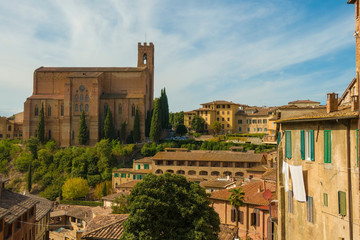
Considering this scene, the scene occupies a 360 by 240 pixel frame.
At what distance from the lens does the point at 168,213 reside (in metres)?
16.5

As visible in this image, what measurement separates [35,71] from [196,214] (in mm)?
70100

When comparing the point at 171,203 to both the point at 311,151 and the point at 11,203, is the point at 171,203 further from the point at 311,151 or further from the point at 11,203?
the point at 11,203

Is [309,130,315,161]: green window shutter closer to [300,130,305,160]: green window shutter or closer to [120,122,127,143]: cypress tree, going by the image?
[300,130,305,160]: green window shutter

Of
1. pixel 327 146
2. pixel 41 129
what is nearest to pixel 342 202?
pixel 327 146

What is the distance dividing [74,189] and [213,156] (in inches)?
886

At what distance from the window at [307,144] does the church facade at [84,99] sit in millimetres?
55900

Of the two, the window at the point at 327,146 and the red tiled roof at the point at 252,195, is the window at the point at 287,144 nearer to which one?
the window at the point at 327,146

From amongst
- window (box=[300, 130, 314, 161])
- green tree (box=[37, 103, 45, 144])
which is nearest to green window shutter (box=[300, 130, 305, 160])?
window (box=[300, 130, 314, 161])

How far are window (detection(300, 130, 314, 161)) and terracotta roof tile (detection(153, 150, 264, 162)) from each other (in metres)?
33.7

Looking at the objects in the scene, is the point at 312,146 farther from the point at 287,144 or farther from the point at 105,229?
the point at 105,229

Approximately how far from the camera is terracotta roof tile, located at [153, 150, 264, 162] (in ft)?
153

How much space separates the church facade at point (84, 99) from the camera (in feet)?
223

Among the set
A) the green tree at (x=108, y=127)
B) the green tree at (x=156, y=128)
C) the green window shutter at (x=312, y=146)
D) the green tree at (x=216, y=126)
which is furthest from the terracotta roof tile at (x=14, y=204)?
the green tree at (x=216, y=126)

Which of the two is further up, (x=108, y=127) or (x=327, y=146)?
(x=108, y=127)
